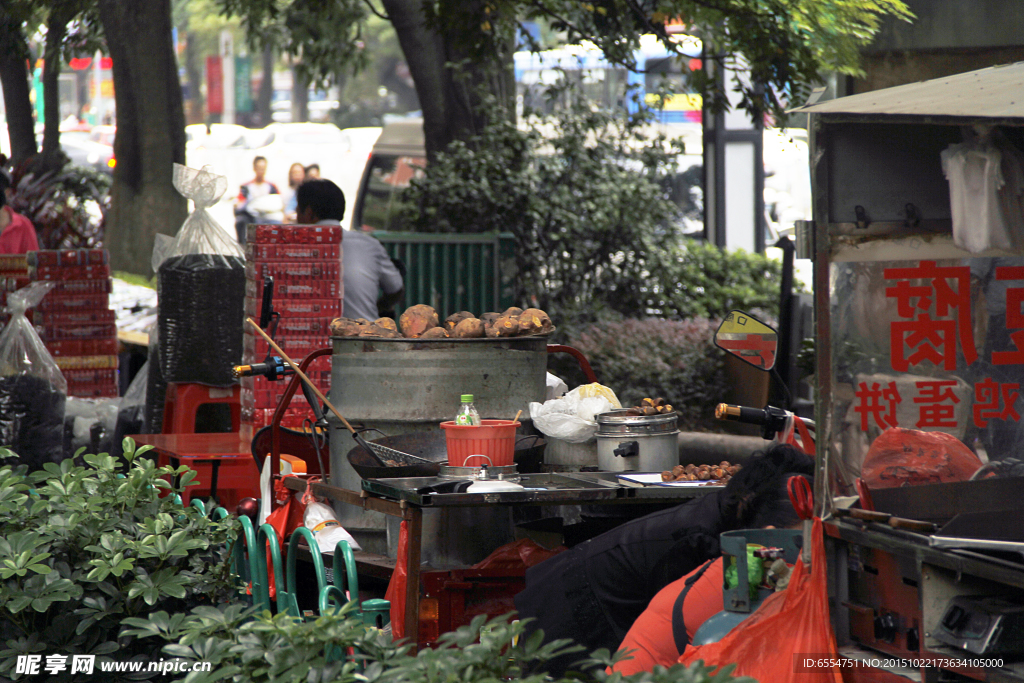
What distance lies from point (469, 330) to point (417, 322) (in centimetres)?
21

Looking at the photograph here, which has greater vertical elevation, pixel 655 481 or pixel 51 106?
pixel 51 106

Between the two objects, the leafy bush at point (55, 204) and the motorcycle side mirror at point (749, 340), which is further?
the leafy bush at point (55, 204)

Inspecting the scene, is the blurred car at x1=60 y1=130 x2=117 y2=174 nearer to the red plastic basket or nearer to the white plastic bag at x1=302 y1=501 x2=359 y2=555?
the white plastic bag at x1=302 y1=501 x2=359 y2=555

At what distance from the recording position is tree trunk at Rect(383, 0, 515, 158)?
10.7 meters

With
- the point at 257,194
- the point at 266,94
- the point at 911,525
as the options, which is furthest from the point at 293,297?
the point at 266,94

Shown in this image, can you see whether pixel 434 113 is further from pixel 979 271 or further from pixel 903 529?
pixel 903 529

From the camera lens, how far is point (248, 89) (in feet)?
141

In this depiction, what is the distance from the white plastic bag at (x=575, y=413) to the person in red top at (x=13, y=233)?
596 centimetres

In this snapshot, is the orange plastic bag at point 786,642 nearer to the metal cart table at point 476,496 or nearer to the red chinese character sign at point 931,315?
the metal cart table at point 476,496

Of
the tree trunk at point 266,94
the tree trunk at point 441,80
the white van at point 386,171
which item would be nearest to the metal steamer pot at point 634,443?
the tree trunk at point 441,80

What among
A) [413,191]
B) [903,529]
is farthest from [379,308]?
[903,529]

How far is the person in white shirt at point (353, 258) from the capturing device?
274 inches

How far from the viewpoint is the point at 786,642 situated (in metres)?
2.80

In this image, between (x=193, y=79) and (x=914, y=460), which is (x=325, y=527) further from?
(x=193, y=79)
